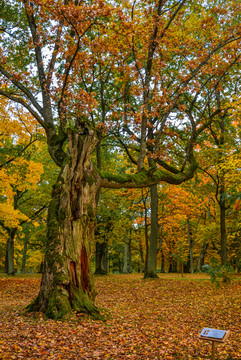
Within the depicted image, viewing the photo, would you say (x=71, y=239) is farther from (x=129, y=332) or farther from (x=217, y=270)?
(x=217, y=270)

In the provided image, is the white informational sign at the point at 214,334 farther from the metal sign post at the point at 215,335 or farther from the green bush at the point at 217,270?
the green bush at the point at 217,270

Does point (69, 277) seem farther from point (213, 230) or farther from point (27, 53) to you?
point (213, 230)

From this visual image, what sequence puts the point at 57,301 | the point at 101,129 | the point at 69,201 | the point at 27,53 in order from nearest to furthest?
the point at 57,301 < the point at 69,201 < the point at 27,53 < the point at 101,129

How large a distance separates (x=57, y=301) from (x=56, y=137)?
16.8 ft

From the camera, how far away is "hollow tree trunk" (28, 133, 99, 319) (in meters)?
7.41

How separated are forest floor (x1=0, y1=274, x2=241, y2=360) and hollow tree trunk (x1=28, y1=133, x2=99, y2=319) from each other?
1.41ft

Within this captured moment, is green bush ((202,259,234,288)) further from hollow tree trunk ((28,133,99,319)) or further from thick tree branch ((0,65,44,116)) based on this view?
thick tree branch ((0,65,44,116))

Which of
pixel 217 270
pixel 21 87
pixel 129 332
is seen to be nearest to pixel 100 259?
pixel 21 87

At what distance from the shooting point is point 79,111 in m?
10.5

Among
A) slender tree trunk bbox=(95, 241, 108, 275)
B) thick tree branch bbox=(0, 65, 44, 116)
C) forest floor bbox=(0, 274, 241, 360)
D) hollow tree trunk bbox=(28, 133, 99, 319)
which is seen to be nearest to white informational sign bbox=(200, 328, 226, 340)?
forest floor bbox=(0, 274, 241, 360)

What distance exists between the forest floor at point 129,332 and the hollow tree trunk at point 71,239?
1.41ft

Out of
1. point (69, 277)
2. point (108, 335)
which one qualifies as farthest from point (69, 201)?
point (108, 335)

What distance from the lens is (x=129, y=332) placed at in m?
7.03

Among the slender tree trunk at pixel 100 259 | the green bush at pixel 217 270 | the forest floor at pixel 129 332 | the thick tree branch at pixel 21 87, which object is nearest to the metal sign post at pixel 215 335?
→ the green bush at pixel 217 270
